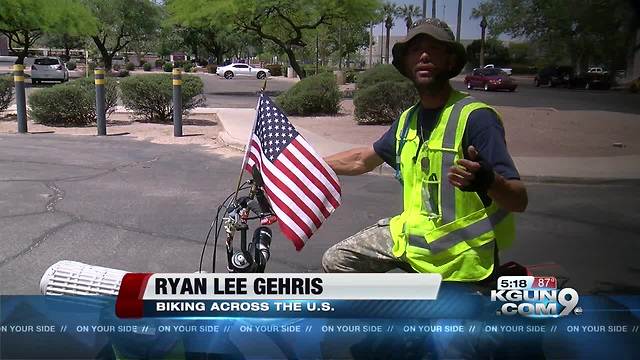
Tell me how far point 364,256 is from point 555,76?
90 cm

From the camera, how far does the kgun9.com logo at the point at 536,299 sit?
1751 mm

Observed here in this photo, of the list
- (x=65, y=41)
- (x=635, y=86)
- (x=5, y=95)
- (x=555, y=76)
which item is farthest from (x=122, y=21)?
(x=5, y=95)

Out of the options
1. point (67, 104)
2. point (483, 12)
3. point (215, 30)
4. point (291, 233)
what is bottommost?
point (67, 104)

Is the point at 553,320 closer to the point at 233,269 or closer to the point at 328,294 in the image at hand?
the point at 328,294

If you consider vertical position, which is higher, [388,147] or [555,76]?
[555,76]

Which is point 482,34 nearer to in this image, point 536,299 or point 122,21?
point 536,299

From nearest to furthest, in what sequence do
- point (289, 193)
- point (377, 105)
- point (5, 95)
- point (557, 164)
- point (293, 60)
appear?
point (289, 193) < point (557, 164) < point (377, 105) < point (5, 95) < point (293, 60)

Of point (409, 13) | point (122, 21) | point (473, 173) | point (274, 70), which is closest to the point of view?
point (473, 173)

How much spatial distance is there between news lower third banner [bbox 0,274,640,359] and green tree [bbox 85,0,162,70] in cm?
115

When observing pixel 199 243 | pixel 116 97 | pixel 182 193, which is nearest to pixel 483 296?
pixel 199 243

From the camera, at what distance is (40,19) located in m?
2.22

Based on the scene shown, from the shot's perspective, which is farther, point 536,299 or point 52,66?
point 52,66

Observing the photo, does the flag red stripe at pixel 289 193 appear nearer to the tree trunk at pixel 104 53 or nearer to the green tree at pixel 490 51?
the green tree at pixel 490 51

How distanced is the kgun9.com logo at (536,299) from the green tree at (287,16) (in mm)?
16223
